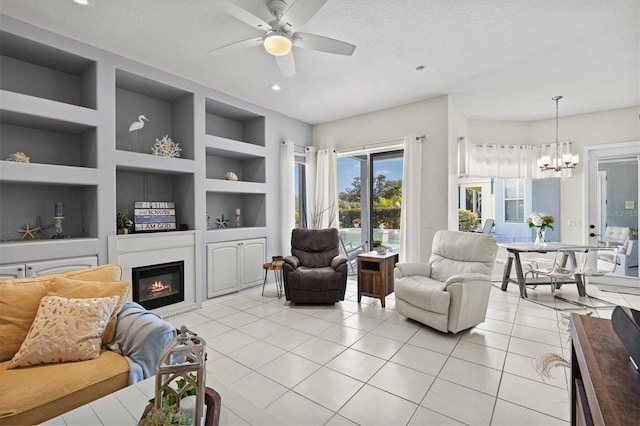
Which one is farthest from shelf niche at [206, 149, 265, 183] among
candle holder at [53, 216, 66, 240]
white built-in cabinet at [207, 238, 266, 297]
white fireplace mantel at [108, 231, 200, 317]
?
candle holder at [53, 216, 66, 240]

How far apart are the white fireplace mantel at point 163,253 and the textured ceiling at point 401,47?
2.03 metres

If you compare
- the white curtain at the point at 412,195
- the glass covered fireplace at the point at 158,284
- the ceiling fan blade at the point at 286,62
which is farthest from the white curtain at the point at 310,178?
the ceiling fan blade at the point at 286,62

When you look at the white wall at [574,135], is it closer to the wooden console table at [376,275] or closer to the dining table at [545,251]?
the dining table at [545,251]

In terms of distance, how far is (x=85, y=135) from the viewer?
3252 millimetres

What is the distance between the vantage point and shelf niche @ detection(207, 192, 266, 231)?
471 centimetres

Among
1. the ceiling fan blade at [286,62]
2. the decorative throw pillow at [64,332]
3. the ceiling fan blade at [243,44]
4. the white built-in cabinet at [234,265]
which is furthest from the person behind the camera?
the white built-in cabinet at [234,265]

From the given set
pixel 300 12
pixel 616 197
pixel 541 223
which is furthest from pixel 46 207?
pixel 616 197

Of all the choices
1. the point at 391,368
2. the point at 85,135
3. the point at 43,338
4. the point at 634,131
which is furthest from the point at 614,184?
the point at 85,135

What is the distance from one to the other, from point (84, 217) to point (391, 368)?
3.55 m

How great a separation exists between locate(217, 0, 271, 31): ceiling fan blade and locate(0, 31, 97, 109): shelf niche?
6.48 ft

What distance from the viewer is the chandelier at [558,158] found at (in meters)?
4.50

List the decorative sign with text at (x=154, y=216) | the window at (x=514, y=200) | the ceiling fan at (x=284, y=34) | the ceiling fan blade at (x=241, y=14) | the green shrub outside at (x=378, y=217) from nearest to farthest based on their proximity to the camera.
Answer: the ceiling fan blade at (x=241, y=14) < the ceiling fan at (x=284, y=34) < the decorative sign with text at (x=154, y=216) < the green shrub outside at (x=378, y=217) < the window at (x=514, y=200)

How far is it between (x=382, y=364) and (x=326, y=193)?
3.48 m

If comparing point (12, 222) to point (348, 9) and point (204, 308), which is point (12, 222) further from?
point (348, 9)
